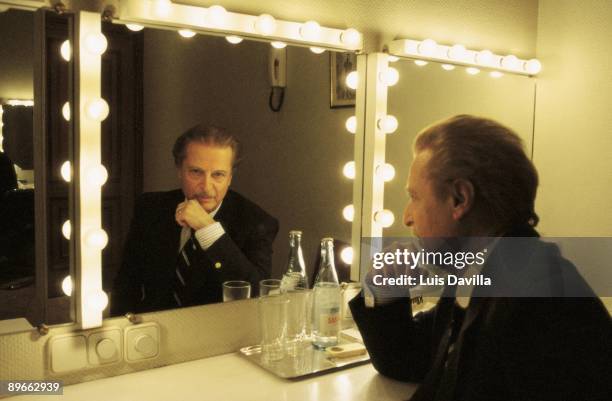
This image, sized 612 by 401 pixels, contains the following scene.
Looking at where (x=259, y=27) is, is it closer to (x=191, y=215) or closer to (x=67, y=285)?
(x=191, y=215)

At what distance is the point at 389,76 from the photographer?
1468mm

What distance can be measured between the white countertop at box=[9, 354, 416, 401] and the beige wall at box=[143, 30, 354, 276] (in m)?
0.31

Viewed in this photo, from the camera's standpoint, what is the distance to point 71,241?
1.08 m

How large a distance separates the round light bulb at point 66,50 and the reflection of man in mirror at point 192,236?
0.26 m

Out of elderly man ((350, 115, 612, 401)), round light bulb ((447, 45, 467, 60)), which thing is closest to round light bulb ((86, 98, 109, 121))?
elderly man ((350, 115, 612, 401))

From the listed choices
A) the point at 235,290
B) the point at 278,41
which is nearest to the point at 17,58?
the point at 278,41

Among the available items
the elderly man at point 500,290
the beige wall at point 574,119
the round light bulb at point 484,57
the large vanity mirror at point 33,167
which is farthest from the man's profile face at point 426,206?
the beige wall at point 574,119

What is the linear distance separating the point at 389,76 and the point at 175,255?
67cm

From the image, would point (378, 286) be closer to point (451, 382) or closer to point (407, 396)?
point (407, 396)

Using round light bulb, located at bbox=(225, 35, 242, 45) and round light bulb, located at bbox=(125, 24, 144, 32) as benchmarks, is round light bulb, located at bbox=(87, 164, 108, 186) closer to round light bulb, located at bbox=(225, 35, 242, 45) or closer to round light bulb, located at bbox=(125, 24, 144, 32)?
round light bulb, located at bbox=(125, 24, 144, 32)

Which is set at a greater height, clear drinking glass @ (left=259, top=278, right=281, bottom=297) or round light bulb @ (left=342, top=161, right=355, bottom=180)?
round light bulb @ (left=342, top=161, right=355, bottom=180)

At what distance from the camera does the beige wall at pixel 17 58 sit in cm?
104

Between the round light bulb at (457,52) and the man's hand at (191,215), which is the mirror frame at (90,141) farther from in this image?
the round light bulb at (457,52)

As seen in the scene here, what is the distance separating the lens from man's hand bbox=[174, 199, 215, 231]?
4.15ft
